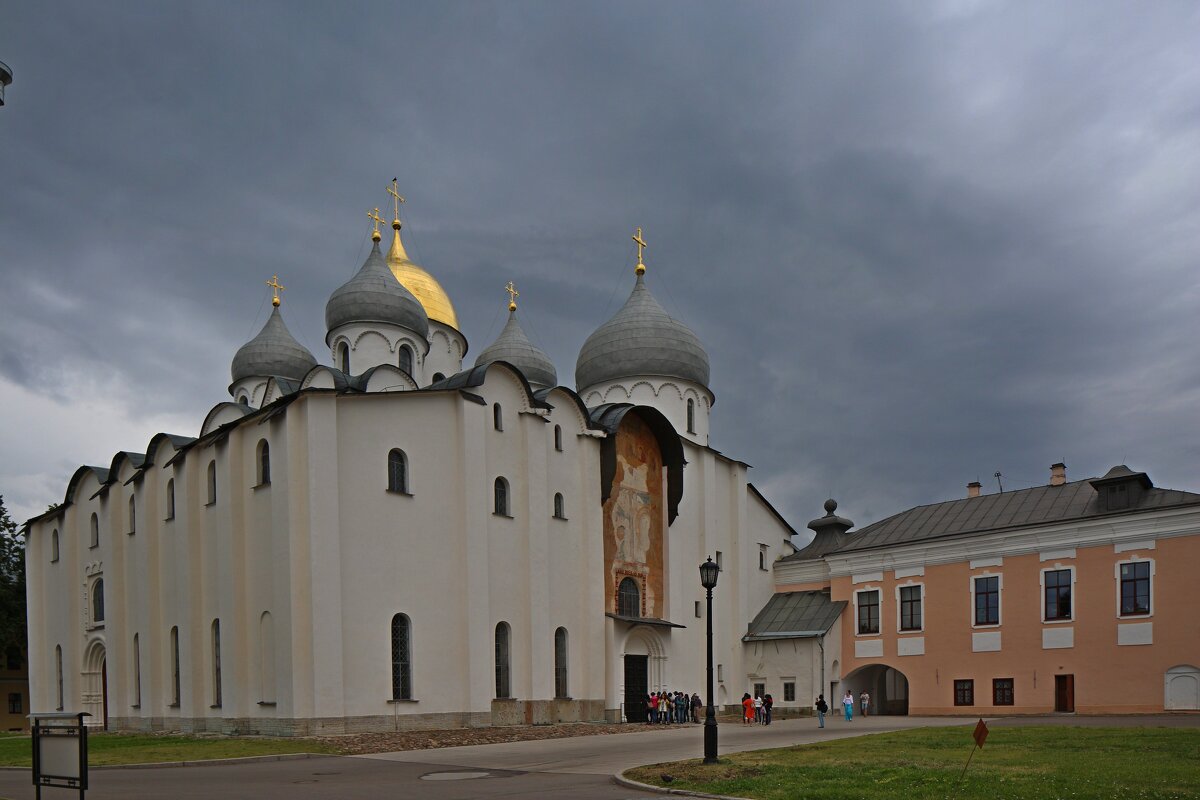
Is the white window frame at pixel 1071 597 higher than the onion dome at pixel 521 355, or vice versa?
the onion dome at pixel 521 355

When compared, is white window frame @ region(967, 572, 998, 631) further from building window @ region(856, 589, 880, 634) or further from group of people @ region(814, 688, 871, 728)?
group of people @ region(814, 688, 871, 728)

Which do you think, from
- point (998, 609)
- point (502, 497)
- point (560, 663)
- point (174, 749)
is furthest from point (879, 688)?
point (174, 749)

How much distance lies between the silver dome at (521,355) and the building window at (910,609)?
59.1 feet

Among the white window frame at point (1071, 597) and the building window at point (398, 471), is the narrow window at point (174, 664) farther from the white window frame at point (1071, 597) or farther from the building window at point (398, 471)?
the white window frame at point (1071, 597)

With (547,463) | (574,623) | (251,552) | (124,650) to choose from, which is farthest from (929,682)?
(124,650)

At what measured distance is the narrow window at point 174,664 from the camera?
3102 centimetres

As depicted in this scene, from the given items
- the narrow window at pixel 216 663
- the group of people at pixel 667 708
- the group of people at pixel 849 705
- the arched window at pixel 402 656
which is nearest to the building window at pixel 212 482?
the narrow window at pixel 216 663

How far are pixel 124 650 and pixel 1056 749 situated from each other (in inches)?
1146

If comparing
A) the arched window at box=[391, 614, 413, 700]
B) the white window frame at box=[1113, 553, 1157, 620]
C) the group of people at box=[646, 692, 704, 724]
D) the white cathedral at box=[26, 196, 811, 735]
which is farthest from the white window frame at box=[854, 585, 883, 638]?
the arched window at box=[391, 614, 413, 700]

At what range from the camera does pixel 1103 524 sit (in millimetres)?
31578

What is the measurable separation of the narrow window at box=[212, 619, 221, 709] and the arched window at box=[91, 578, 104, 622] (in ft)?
32.4

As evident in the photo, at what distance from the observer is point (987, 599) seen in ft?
112

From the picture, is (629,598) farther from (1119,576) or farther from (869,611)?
(1119,576)

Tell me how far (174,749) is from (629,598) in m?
16.6
